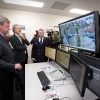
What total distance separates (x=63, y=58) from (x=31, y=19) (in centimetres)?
357

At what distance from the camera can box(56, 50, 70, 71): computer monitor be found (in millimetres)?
1677

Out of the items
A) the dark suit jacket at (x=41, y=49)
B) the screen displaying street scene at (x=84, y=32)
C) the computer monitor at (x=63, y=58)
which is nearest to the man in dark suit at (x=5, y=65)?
the computer monitor at (x=63, y=58)

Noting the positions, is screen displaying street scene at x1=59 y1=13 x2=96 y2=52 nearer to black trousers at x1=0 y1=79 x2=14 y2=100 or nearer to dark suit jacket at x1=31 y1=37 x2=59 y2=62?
black trousers at x1=0 y1=79 x2=14 y2=100

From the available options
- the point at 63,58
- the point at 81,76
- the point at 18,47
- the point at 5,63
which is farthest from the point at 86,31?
the point at 18,47

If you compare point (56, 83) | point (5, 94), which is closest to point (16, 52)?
point (5, 94)

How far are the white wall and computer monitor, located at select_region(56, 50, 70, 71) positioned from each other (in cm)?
316

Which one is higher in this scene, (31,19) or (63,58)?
(31,19)

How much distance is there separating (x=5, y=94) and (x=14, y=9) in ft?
12.3

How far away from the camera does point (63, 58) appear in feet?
5.98

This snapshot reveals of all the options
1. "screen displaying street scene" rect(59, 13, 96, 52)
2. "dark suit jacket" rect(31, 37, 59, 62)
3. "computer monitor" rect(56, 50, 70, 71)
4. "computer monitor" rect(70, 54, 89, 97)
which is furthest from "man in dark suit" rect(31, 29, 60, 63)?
"computer monitor" rect(70, 54, 89, 97)

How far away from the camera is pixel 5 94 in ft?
5.49

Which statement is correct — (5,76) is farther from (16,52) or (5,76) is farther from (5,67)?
(16,52)

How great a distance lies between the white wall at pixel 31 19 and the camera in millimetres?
4664

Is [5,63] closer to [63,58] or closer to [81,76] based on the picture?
[63,58]
